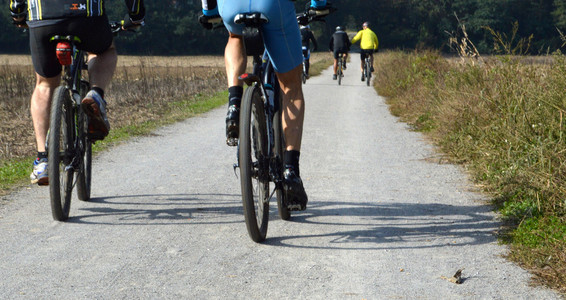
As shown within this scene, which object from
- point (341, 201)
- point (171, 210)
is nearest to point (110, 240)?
point (171, 210)

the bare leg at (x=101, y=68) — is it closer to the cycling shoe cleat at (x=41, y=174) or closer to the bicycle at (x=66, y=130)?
the bicycle at (x=66, y=130)

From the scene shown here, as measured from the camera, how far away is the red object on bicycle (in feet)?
12.7

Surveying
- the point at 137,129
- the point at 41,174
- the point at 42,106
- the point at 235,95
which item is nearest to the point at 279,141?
the point at 235,95

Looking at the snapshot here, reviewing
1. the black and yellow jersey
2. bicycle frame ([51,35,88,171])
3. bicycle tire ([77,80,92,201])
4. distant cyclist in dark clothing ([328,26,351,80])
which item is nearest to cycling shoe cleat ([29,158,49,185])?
bicycle frame ([51,35,88,171])

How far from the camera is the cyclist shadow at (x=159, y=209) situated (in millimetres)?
4074

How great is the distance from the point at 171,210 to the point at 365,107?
8.68 meters

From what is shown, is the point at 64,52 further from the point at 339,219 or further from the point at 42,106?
the point at 339,219

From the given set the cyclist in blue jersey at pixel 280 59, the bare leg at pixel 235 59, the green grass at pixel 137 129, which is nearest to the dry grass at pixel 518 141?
the cyclist in blue jersey at pixel 280 59

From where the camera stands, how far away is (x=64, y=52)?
12.8ft

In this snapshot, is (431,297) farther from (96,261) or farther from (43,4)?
(43,4)

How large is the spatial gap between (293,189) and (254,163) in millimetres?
299

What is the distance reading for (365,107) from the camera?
12.7m

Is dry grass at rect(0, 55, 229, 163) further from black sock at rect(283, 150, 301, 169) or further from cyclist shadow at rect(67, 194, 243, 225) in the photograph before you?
black sock at rect(283, 150, 301, 169)

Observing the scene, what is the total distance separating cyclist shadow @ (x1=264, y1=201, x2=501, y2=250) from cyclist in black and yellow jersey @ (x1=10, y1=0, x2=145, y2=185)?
54.5 inches
